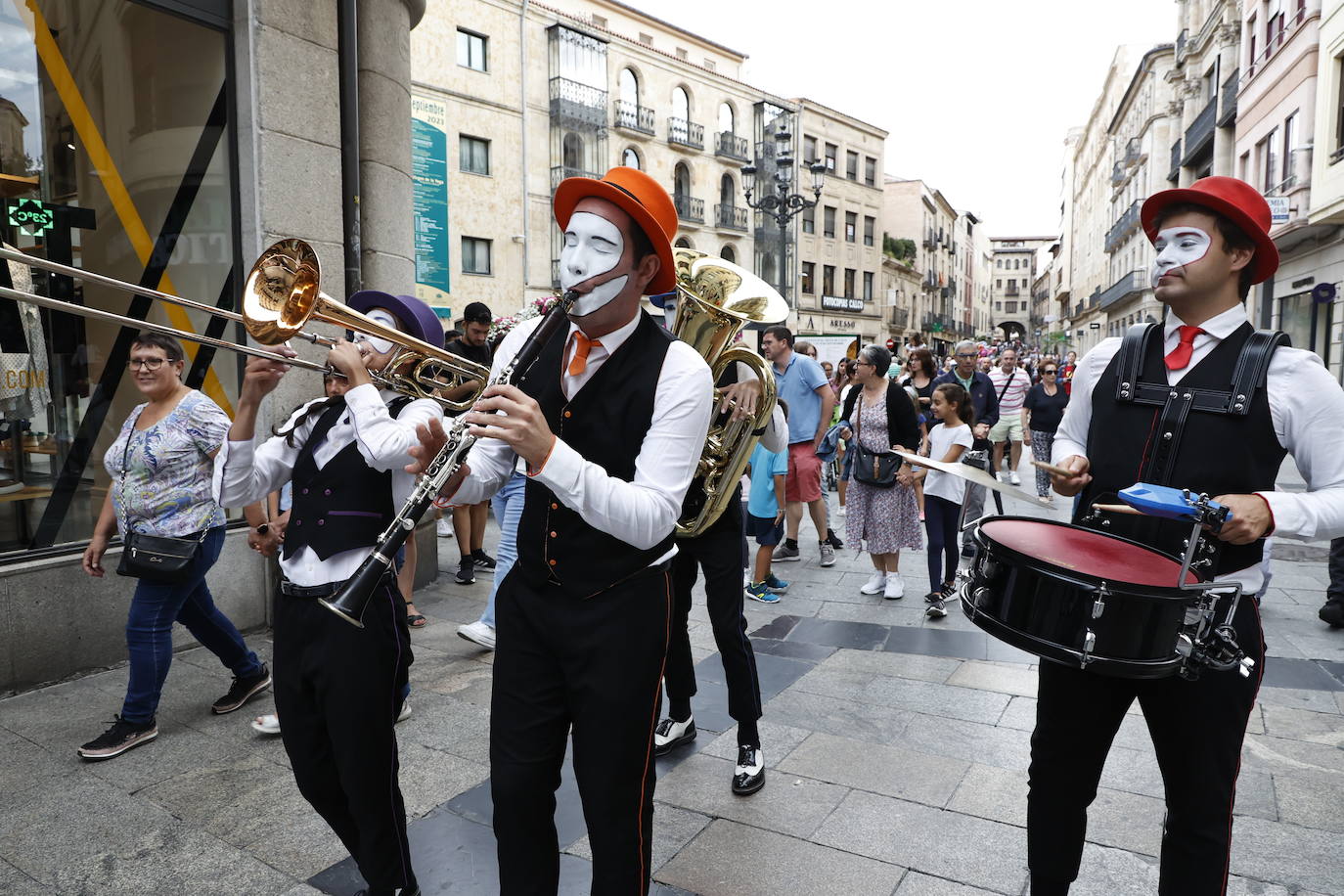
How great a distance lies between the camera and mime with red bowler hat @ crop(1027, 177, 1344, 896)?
2125 mm

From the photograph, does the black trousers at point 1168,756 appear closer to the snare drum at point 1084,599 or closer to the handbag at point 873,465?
the snare drum at point 1084,599

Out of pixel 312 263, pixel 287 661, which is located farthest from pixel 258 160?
pixel 287 661

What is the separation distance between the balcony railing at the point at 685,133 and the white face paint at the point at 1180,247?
1235 inches

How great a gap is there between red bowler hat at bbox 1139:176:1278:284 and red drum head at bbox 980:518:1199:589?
825 millimetres

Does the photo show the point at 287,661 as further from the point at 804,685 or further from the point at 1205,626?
the point at 804,685

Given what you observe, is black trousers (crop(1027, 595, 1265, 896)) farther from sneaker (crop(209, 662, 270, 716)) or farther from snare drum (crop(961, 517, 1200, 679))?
sneaker (crop(209, 662, 270, 716))

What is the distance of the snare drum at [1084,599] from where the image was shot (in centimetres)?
200

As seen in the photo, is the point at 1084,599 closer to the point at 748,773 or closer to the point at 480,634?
the point at 748,773

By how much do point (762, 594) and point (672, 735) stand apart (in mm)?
2874

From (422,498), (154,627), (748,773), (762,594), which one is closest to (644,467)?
(422,498)

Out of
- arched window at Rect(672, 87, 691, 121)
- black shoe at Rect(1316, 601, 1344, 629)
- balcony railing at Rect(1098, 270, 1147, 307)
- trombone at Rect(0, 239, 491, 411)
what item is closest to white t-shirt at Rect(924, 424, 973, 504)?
black shoe at Rect(1316, 601, 1344, 629)

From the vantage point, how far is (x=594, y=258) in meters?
2.21

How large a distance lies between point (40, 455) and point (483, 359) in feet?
9.77

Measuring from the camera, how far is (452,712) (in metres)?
4.33
